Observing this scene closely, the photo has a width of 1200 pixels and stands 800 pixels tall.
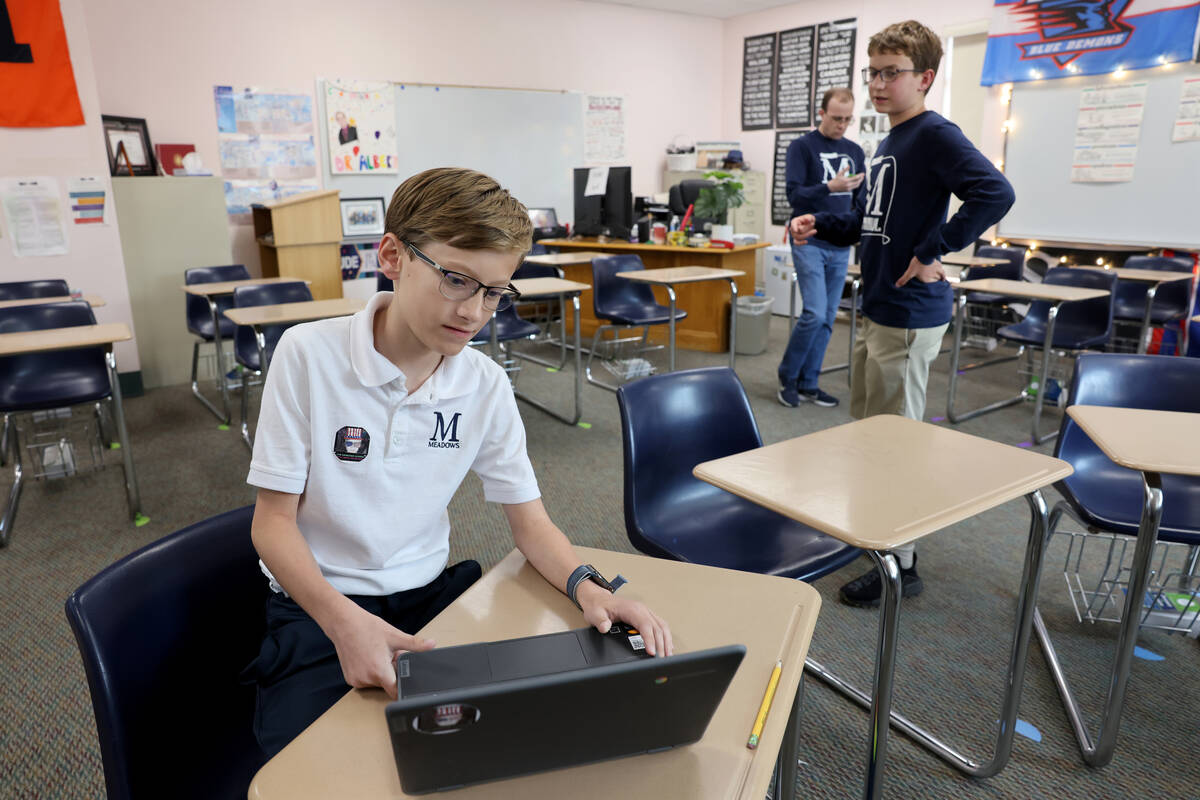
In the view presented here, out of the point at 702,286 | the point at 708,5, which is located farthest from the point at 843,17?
the point at 702,286

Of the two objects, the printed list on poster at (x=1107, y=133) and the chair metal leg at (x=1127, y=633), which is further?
the printed list on poster at (x=1107, y=133)

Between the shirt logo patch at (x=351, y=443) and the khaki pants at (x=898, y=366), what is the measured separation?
5.58ft

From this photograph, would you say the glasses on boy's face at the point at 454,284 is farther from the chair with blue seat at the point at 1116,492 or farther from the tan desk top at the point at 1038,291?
the tan desk top at the point at 1038,291

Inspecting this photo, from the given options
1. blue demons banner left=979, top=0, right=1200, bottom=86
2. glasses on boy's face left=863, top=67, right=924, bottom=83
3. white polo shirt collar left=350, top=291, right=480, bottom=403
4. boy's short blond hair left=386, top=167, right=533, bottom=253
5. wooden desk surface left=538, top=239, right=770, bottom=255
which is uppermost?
blue demons banner left=979, top=0, right=1200, bottom=86

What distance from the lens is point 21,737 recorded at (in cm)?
169

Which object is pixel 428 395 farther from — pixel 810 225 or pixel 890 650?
pixel 810 225

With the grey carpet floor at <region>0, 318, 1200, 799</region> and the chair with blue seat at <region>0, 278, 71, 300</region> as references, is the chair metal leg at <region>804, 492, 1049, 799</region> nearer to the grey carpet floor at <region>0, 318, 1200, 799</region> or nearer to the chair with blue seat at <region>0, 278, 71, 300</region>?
the grey carpet floor at <region>0, 318, 1200, 799</region>

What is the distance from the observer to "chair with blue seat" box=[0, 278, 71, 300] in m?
3.88

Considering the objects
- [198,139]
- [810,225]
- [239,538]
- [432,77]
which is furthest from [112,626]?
[432,77]

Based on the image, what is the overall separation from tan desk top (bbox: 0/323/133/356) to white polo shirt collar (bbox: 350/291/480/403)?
203 cm

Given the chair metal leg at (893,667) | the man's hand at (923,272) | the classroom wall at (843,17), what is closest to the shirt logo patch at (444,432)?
the chair metal leg at (893,667)

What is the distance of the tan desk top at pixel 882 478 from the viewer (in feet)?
3.89

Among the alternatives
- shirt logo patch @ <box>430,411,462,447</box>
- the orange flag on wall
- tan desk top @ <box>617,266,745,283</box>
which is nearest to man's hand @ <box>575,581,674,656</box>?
shirt logo patch @ <box>430,411,462,447</box>

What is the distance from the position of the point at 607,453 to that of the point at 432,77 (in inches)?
160
